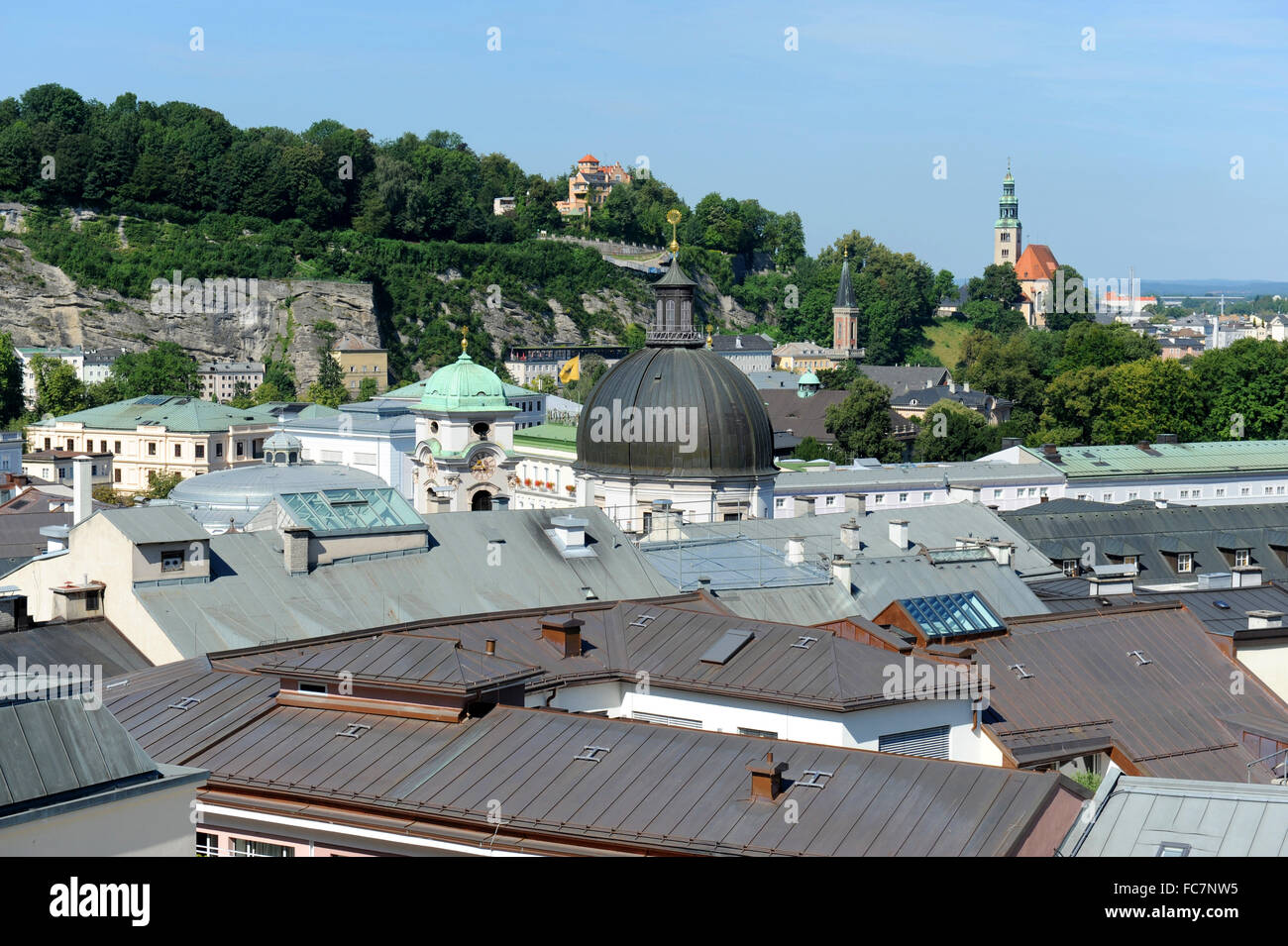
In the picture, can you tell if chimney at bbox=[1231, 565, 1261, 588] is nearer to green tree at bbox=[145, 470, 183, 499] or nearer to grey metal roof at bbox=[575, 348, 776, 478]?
grey metal roof at bbox=[575, 348, 776, 478]

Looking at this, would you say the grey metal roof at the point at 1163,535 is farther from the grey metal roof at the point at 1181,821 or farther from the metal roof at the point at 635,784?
the grey metal roof at the point at 1181,821

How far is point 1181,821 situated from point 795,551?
2472 cm

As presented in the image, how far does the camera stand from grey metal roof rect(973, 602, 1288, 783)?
94.3 feet

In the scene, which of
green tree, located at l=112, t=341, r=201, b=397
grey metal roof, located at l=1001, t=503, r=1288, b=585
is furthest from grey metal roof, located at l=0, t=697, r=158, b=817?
green tree, located at l=112, t=341, r=201, b=397

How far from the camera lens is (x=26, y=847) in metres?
14.6

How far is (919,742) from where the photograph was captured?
83.5 feet

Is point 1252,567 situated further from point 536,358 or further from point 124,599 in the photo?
point 536,358

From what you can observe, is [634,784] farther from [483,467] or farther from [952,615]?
[483,467]

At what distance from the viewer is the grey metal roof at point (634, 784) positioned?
18750mm

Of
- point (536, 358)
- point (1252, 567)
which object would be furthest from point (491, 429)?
point (536, 358)

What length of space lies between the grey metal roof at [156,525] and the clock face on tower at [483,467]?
34.6 m
